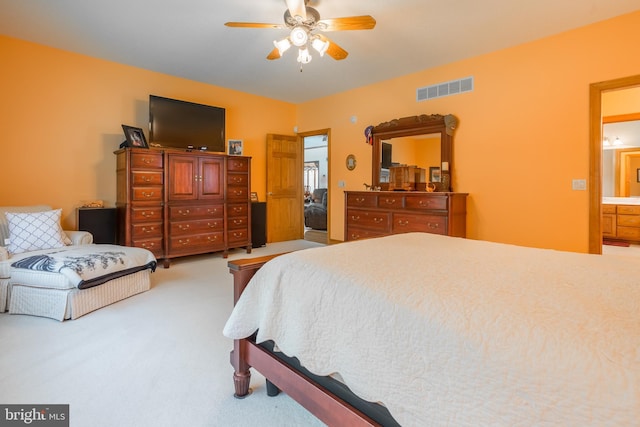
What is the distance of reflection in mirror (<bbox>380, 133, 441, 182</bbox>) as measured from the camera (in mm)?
4332

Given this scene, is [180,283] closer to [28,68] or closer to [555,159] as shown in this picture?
[28,68]

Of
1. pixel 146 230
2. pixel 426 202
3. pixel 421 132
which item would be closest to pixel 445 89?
pixel 421 132

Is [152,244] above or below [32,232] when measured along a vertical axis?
below

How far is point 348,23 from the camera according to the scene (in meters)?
2.68

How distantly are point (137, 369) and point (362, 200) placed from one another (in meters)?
3.35

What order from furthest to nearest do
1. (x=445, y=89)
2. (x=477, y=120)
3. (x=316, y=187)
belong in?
1. (x=316, y=187)
2. (x=445, y=89)
3. (x=477, y=120)

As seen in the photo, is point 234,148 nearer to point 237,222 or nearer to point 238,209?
point 238,209

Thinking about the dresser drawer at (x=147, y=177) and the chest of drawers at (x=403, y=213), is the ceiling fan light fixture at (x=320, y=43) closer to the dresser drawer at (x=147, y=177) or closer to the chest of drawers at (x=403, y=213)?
the chest of drawers at (x=403, y=213)

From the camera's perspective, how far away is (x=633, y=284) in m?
1.11

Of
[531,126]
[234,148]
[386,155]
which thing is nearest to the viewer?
Result: [531,126]

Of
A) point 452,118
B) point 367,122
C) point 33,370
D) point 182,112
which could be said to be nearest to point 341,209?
point 367,122

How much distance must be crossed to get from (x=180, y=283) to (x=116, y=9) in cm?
279

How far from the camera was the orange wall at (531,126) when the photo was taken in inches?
127

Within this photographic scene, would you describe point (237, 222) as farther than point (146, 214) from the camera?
Yes
